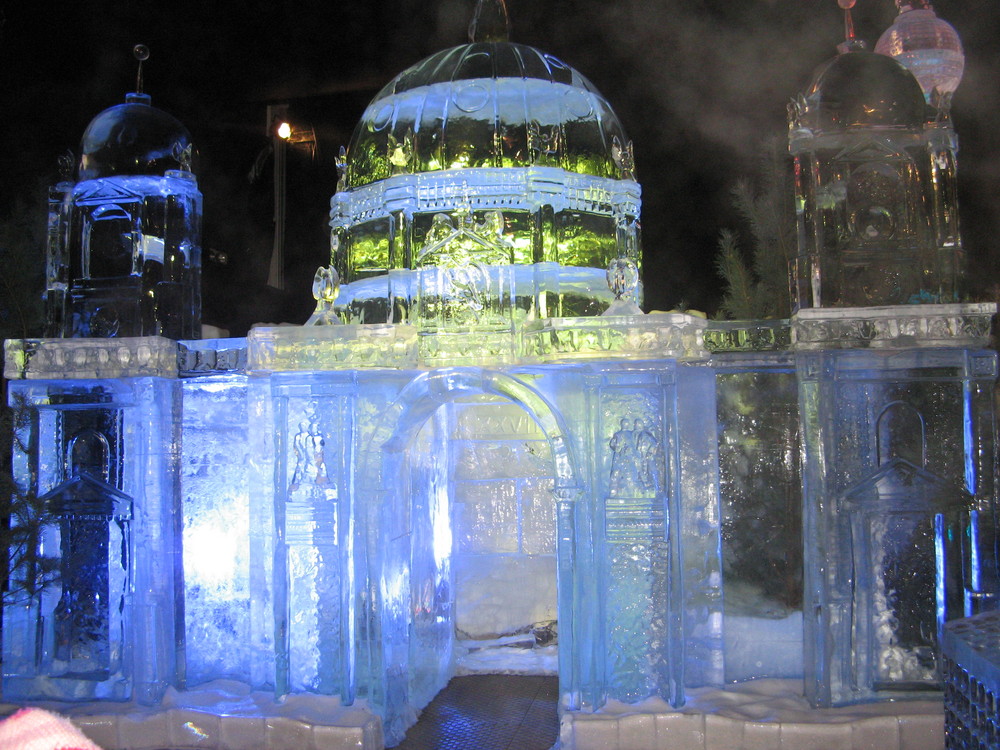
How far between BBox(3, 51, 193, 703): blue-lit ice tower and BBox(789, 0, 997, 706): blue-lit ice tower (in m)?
4.92

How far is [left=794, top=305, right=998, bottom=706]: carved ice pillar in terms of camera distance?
5.75 metres

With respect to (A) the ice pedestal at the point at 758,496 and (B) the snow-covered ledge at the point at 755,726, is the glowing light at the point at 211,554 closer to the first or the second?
(B) the snow-covered ledge at the point at 755,726

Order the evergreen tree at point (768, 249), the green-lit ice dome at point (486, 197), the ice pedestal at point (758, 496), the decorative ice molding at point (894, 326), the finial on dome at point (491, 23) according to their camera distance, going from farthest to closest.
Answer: the evergreen tree at point (768, 249) < the finial on dome at point (491, 23) < the green-lit ice dome at point (486, 197) < the ice pedestal at point (758, 496) < the decorative ice molding at point (894, 326)

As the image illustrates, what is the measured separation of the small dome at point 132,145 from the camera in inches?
282

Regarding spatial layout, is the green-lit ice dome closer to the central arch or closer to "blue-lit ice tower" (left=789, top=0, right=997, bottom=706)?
the central arch

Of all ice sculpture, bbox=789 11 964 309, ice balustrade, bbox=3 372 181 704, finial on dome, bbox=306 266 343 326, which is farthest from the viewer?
finial on dome, bbox=306 266 343 326

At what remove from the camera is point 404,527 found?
22.0 ft

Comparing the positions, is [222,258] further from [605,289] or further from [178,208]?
[605,289]

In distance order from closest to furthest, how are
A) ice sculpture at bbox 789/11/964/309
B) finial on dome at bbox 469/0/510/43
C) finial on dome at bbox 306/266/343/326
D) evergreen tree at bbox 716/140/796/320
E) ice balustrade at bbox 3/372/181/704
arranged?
ice sculpture at bbox 789/11/964/309
ice balustrade at bbox 3/372/181/704
finial on dome at bbox 306/266/343/326
finial on dome at bbox 469/0/510/43
evergreen tree at bbox 716/140/796/320

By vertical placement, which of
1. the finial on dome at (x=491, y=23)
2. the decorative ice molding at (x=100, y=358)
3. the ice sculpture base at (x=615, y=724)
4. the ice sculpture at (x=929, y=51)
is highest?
the finial on dome at (x=491, y=23)

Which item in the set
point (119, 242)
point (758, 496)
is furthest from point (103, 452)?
point (758, 496)

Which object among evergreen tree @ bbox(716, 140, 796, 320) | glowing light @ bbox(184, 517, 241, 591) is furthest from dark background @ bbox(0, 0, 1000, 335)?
glowing light @ bbox(184, 517, 241, 591)

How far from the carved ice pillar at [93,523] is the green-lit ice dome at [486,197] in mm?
1960

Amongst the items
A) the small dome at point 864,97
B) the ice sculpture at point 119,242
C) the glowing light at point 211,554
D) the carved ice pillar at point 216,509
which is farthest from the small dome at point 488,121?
the glowing light at point 211,554
